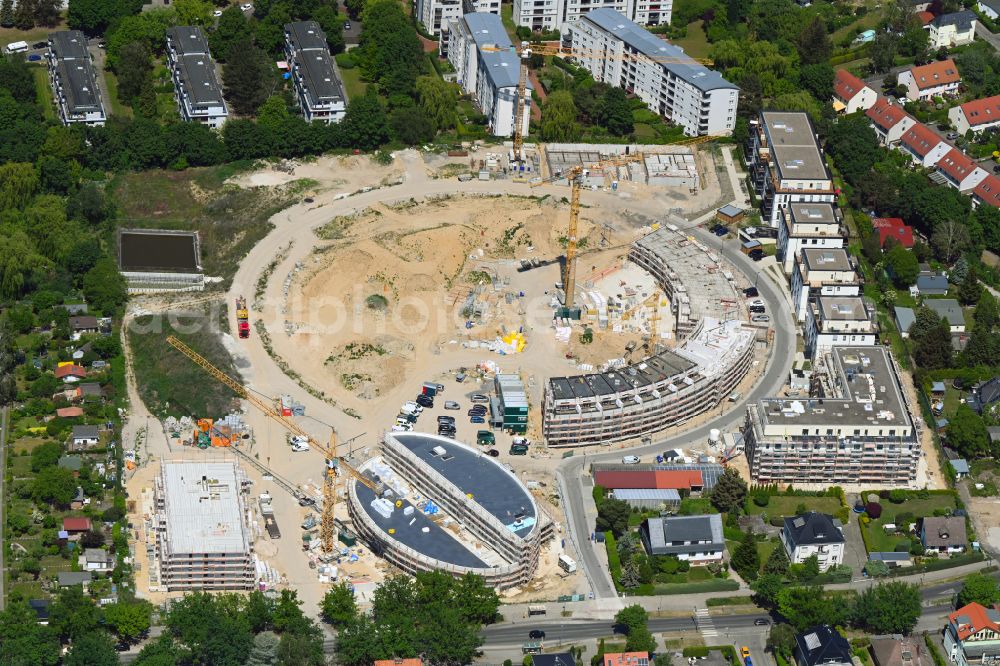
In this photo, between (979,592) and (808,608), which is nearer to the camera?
(808,608)

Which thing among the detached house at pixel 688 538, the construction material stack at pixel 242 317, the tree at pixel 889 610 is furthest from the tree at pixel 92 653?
the tree at pixel 889 610

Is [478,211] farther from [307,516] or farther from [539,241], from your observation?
[307,516]

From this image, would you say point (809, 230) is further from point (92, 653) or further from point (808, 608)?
point (92, 653)

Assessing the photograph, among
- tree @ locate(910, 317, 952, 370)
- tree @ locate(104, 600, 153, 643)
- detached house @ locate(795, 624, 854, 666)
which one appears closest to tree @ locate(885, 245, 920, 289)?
tree @ locate(910, 317, 952, 370)

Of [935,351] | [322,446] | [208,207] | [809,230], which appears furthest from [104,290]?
[935,351]

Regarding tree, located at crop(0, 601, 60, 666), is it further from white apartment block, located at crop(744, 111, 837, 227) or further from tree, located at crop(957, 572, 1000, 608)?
white apartment block, located at crop(744, 111, 837, 227)

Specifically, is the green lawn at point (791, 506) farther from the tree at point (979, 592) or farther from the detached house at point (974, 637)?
the detached house at point (974, 637)

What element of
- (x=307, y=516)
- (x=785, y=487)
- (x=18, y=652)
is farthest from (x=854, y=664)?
(x=18, y=652)
